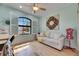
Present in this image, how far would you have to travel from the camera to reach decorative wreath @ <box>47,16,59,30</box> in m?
1.75

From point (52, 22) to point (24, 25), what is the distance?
0.50 m

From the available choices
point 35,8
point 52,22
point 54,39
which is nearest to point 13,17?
point 35,8

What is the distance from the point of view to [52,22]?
5.84 ft

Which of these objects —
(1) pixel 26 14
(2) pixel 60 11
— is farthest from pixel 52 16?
(1) pixel 26 14

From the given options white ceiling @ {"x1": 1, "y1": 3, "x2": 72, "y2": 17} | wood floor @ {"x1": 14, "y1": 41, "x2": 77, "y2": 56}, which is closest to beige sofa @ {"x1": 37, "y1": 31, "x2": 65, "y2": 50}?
wood floor @ {"x1": 14, "y1": 41, "x2": 77, "y2": 56}

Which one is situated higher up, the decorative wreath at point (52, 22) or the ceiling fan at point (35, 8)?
the ceiling fan at point (35, 8)

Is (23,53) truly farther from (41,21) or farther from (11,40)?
(41,21)

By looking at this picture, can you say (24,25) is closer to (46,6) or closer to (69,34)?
(46,6)

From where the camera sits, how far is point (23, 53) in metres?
1.68

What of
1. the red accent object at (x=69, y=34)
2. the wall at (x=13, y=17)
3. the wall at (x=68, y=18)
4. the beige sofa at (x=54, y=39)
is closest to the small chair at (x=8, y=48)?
the wall at (x=13, y=17)

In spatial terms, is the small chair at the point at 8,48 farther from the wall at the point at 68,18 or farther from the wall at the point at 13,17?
the wall at the point at 68,18

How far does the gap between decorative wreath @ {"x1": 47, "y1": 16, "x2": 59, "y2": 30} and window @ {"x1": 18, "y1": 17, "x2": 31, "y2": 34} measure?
350mm

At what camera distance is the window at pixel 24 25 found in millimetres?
1725

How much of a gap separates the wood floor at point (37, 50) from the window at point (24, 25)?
Answer: 0.73 feet
